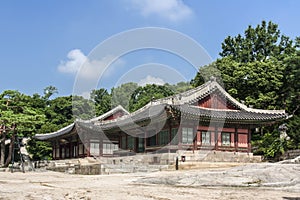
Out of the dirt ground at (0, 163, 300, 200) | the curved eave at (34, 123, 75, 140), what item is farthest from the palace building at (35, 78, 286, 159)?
the dirt ground at (0, 163, 300, 200)

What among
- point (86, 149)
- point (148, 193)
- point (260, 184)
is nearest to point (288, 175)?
point (260, 184)

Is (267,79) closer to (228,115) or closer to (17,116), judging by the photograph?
(228,115)

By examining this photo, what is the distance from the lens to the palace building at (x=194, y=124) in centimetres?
3038

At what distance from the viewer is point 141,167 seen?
87.1 feet

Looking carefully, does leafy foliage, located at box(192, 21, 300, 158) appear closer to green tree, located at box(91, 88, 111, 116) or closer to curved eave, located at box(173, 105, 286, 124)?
curved eave, located at box(173, 105, 286, 124)

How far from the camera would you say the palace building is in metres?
30.4

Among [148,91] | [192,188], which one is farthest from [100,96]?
[192,188]

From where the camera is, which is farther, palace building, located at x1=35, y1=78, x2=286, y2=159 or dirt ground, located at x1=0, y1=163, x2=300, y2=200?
palace building, located at x1=35, y1=78, x2=286, y2=159

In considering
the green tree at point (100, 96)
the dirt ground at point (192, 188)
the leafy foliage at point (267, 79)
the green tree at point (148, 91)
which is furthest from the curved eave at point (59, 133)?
the green tree at point (100, 96)

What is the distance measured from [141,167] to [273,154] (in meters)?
13.6

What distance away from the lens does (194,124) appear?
3089 centimetres

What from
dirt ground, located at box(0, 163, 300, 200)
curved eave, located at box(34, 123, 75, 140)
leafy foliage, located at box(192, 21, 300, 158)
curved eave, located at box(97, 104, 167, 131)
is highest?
leafy foliage, located at box(192, 21, 300, 158)

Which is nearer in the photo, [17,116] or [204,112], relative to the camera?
[204,112]

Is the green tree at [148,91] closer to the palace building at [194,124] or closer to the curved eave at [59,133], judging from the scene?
the curved eave at [59,133]
